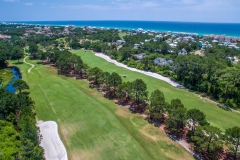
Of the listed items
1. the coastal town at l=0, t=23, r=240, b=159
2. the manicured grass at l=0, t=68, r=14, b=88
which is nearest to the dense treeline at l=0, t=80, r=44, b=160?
the coastal town at l=0, t=23, r=240, b=159

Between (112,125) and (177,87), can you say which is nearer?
(112,125)

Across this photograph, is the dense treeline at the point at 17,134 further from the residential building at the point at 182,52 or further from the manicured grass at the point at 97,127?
the residential building at the point at 182,52

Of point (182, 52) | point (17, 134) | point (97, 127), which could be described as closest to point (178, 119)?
point (97, 127)

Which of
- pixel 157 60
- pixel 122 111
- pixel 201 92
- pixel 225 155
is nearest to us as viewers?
pixel 225 155

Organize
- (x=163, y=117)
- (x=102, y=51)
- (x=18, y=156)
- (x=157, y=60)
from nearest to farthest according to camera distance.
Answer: (x=18, y=156) < (x=163, y=117) < (x=157, y=60) < (x=102, y=51)

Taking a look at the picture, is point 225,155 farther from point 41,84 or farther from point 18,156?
point 41,84

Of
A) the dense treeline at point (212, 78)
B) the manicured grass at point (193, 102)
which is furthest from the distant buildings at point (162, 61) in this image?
the manicured grass at point (193, 102)

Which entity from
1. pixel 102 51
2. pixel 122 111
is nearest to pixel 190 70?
pixel 122 111

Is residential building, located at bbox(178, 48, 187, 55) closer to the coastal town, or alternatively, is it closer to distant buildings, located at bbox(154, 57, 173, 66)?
the coastal town
